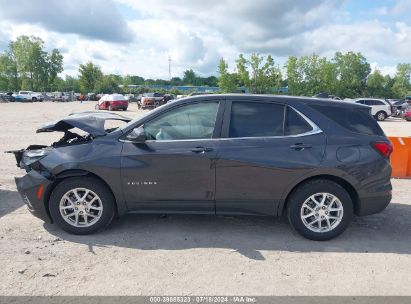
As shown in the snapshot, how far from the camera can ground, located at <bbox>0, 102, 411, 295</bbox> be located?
3.27 m

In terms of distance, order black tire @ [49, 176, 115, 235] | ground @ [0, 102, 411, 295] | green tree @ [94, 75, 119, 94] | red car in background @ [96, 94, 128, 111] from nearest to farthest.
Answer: ground @ [0, 102, 411, 295] → black tire @ [49, 176, 115, 235] → red car in background @ [96, 94, 128, 111] → green tree @ [94, 75, 119, 94]

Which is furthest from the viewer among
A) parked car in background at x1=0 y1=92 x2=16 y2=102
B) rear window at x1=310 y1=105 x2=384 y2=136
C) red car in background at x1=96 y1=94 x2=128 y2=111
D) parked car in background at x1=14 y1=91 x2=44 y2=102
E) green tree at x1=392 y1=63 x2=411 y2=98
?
green tree at x1=392 y1=63 x2=411 y2=98

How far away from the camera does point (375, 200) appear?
4309mm

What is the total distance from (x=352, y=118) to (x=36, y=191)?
3.94 meters

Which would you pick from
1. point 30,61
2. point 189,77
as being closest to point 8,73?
point 30,61

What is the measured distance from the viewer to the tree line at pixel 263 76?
129ft

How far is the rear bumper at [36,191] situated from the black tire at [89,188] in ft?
0.33

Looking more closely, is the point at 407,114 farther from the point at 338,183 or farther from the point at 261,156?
the point at 261,156

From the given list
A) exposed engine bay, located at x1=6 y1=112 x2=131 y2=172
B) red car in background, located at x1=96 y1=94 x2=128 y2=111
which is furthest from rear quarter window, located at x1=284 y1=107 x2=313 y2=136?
red car in background, located at x1=96 y1=94 x2=128 y2=111

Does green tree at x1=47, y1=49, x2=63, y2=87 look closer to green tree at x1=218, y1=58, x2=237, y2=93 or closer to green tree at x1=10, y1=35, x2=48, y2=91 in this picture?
green tree at x1=10, y1=35, x2=48, y2=91

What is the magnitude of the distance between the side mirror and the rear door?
895 mm

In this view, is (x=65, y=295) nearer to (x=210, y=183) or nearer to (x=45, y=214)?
(x=45, y=214)

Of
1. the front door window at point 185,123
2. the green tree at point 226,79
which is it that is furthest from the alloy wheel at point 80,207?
the green tree at point 226,79

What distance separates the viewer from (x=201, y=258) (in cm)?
381
